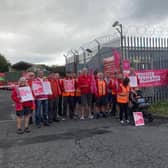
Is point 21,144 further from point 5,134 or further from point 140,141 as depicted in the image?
point 140,141

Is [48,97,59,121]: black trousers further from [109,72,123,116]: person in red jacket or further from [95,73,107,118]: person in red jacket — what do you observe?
[109,72,123,116]: person in red jacket

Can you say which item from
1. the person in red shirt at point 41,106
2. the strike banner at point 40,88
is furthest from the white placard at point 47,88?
the person in red shirt at point 41,106

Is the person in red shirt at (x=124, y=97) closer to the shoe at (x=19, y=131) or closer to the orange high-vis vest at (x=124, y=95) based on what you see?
the orange high-vis vest at (x=124, y=95)

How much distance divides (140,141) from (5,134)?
4.27 metres

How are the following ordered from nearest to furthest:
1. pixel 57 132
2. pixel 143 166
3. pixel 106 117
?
pixel 143 166
pixel 57 132
pixel 106 117

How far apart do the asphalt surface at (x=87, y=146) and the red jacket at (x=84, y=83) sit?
69.3 inches

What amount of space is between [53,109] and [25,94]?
6.18 feet

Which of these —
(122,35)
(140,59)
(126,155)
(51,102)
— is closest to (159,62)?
(140,59)

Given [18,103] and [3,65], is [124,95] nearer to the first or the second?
[18,103]

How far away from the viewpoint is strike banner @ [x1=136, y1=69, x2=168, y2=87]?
14305 mm

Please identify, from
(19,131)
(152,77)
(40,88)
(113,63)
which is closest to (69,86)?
(40,88)

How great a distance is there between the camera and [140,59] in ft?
50.5

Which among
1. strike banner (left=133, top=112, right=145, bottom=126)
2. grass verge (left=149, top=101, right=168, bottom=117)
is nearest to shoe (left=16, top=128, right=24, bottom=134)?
strike banner (left=133, top=112, right=145, bottom=126)

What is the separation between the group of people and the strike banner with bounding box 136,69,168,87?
4.68 ft
